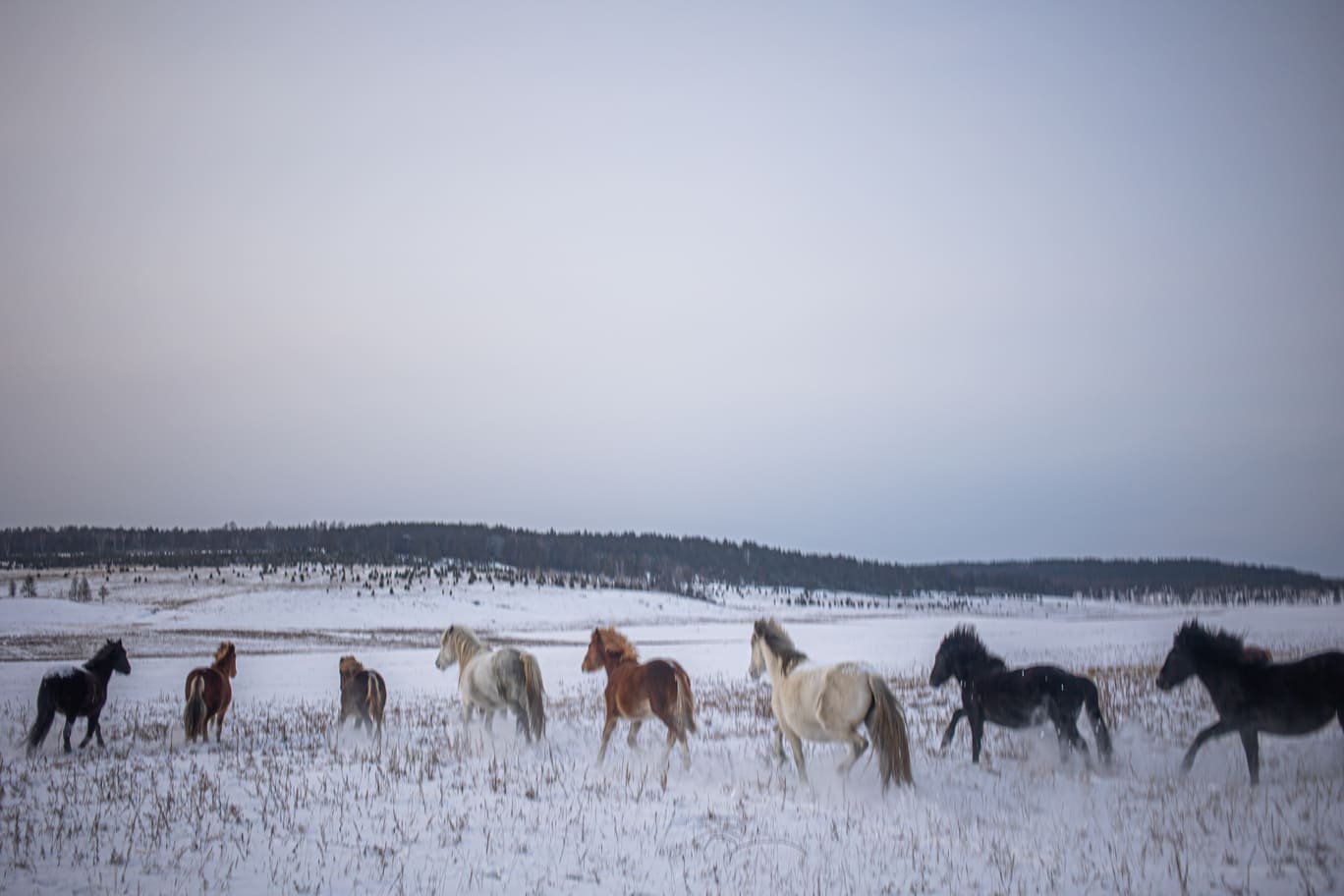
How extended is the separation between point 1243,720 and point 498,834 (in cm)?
739

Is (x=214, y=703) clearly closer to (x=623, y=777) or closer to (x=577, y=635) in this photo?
(x=623, y=777)

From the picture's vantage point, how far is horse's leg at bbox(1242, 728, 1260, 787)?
25.2ft

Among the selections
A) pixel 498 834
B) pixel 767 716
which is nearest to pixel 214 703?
pixel 498 834

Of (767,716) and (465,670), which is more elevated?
(465,670)

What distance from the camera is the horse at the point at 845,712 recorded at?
790 cm

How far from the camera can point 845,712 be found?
8070 mm

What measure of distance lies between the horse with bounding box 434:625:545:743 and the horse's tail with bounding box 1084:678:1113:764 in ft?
21.7

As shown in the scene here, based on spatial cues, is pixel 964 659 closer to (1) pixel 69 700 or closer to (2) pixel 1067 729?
(2) pixel 1067 729

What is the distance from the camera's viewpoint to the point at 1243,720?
7.89 m

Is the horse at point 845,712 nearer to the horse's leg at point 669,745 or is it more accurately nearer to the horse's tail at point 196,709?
the horse's leg at point 669,745

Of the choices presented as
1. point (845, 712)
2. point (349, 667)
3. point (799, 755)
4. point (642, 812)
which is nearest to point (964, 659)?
point (845, 712)

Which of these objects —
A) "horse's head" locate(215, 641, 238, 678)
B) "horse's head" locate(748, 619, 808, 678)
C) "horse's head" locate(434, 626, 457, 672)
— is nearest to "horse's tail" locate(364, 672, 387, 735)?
"horse's head" locate(434, 626, 457, 672)

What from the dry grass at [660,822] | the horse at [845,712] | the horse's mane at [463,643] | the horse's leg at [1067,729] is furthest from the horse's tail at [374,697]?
the horse's leg at [1067,729]

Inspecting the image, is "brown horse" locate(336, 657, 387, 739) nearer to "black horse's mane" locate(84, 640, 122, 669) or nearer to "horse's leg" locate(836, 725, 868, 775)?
"black horse's mane" locate(84, 640, 122, 669)
